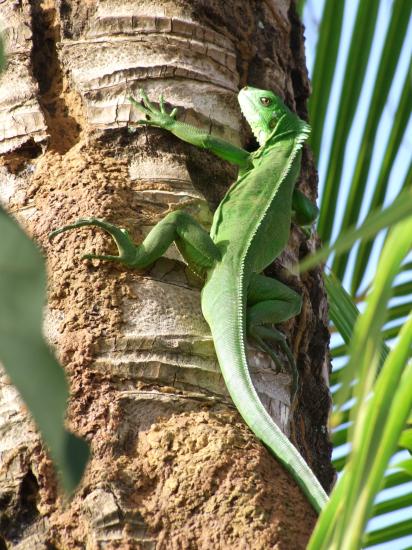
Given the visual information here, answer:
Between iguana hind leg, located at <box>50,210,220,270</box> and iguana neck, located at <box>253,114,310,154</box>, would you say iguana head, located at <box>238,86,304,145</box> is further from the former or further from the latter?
iguana hind leg, located at <box>50,210,220,270</box>

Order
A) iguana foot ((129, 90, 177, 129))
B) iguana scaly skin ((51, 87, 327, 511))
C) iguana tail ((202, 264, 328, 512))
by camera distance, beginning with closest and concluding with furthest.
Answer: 1. iguana tail ((202, 264, 328, 512))
2. iguana scaly skin ((51, 87, 327, 511))
3. iguana foot ((129, 90, 177, 129))

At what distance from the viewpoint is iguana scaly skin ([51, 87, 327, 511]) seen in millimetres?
2391

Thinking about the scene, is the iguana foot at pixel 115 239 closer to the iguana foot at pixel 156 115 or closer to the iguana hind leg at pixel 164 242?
the iguana hind leg at pixel 164 242

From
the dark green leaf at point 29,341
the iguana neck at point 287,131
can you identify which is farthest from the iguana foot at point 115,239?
the dark green leaf at point 29,341

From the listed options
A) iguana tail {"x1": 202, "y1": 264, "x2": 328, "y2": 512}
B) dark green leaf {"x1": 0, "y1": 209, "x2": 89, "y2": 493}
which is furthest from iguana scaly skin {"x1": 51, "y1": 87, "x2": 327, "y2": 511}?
dark green leaf {"x1": 0, "y1": 209, "x2": 89, "y2": 493}

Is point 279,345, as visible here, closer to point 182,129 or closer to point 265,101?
point 182,129

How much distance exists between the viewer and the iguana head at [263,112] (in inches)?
129

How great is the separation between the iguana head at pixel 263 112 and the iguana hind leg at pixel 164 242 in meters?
0.58

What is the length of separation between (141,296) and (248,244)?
873 millimetres

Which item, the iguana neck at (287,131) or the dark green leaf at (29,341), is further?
the iguana neck at (287,131)

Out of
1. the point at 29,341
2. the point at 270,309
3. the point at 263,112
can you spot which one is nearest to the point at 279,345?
the point at 270,309

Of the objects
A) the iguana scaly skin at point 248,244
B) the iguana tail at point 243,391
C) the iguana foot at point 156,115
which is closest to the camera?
the iguana tail at point 243,391

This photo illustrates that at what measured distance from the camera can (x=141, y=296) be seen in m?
2.51

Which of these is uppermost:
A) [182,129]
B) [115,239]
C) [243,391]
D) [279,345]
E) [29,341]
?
[182,129]
